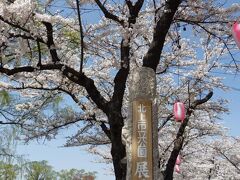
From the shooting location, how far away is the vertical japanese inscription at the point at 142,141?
595 centimetres

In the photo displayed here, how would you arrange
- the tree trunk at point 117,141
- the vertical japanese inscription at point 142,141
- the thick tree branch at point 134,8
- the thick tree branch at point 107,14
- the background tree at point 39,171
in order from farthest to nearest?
the background tree at point 39,171, the thick tree branch at point 134,8, the thick tree branch at point 107,14, the tree trunk at point 117,141, the vertical japanese inscription at point 142,141

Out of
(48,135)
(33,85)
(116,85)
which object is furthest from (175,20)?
(48,135)

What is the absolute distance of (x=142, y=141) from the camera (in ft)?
19.9

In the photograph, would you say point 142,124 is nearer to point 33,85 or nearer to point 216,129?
point 33,85

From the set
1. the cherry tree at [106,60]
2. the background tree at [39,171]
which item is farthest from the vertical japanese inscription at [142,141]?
the background tree at [39,171]

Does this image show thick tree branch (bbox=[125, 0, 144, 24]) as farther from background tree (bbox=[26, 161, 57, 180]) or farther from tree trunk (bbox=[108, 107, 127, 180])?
background tree (bbox=[26, 161, 57, 180])

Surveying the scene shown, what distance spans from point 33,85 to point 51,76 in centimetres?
72

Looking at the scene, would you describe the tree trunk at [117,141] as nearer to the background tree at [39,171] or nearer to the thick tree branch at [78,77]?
the thick tree branch at [78,77]

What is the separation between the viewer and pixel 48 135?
40.4ft

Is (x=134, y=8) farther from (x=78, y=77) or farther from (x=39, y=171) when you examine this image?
(x=39, y=171)

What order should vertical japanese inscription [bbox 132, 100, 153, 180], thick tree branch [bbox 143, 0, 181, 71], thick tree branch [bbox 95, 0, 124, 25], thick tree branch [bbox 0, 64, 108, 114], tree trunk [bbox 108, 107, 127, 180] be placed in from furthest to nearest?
thick tree branch [bbox 95, 0, 124, 25], thick tree branch [bbox 0, 64, 108, 114], tree trunk [bbox 108, 107, 127, 180], thick tree branch [bbox 143, 0, 181, 71], vertical japanese inscription [bbox 132, 100, 153, 180]

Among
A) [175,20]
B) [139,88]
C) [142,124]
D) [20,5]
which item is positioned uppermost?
[175,20]

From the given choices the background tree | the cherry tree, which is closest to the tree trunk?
the cherry tree

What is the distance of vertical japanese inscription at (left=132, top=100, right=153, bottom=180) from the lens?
234 inches
